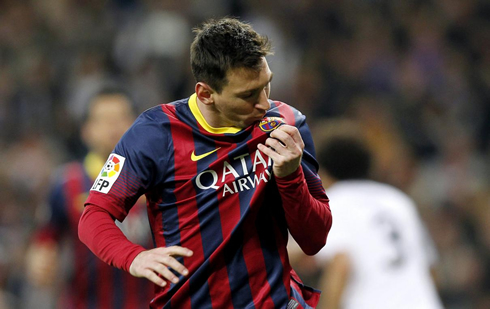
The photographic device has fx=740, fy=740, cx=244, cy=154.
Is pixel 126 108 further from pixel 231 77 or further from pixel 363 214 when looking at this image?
pixel 231 77

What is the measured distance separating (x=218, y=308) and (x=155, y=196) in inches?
19.8

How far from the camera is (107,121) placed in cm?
482

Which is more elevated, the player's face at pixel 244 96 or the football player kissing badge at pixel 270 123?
the player's face at pixel 244 96

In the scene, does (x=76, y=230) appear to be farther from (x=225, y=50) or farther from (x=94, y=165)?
(x=225, y=50)

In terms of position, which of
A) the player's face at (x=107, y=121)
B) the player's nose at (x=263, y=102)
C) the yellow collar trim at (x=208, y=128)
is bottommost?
the player's face at (x=107, y=121)

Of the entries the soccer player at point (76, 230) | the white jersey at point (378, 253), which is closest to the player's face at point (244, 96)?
the white jersey at point (378, 253)

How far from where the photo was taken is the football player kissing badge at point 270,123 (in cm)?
286

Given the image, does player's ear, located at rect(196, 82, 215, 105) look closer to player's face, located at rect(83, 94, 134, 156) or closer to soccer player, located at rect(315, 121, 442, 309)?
soccer player, located at rect(315, 121, 442, 309)

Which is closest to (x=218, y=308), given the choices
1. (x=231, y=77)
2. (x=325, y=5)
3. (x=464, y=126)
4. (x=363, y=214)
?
(x=231, y=77)

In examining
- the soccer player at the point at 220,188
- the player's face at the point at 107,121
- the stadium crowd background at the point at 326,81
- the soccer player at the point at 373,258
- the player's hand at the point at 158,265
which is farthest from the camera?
the stadium crowd background at the point at 326,81

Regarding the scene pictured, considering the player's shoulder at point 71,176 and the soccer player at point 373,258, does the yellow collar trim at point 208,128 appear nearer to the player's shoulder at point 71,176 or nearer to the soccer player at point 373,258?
the soccer player at point 373,258

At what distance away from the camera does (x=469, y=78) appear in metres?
10.0

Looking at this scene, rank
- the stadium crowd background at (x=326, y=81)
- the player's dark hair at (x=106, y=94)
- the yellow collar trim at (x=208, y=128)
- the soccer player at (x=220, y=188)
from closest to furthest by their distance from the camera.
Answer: the soccer player at (x=220, y=188), the yellow collar trim at (x=208, y=128), the player's dark hair at (x=106, y=94), the stadium crowd background at (x=326, y=81)

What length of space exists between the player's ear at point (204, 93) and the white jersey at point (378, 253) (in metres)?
1.83
